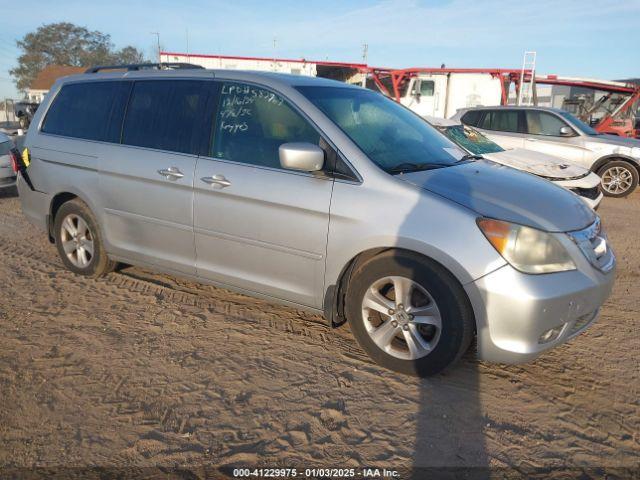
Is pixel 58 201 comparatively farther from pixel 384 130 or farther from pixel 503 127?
pixel 503 127

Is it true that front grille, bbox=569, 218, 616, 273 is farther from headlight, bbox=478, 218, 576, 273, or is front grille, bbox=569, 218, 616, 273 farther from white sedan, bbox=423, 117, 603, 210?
white sedan, bbox=423, 117, 603, 210

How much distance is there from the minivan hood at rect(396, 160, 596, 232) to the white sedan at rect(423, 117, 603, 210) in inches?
142

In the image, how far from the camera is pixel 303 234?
324 centimetres

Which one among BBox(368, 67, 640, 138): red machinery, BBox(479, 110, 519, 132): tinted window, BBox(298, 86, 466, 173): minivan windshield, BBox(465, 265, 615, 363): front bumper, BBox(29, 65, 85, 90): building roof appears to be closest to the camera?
BBox(465, 265, 615, 363): front bumper

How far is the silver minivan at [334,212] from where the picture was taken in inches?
109

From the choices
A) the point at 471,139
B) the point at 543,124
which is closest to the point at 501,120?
the point at 543,124

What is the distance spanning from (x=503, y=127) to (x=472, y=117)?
0.67 metres

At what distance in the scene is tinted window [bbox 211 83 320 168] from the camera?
339 centimetres

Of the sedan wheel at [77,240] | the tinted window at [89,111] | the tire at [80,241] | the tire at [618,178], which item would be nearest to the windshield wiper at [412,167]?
the tinted window at [89,111]

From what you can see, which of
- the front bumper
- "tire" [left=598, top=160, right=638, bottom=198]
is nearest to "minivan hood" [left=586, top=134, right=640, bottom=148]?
"tire" [left=598, top=160, right=638, bottom=198]

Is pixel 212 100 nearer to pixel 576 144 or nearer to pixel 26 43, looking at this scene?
pixel 576 144

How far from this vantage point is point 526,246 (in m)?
2.73

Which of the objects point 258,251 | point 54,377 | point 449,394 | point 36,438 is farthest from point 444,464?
point 54,377

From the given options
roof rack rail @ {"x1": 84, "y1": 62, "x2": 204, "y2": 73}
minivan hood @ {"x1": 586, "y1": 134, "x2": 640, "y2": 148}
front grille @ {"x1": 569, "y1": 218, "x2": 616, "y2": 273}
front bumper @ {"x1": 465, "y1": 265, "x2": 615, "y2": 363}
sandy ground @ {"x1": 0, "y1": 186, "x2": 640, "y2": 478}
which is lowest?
sandy ground @ {"x1": 0, "y1": 186, "x2": 640, "y2": 478}
